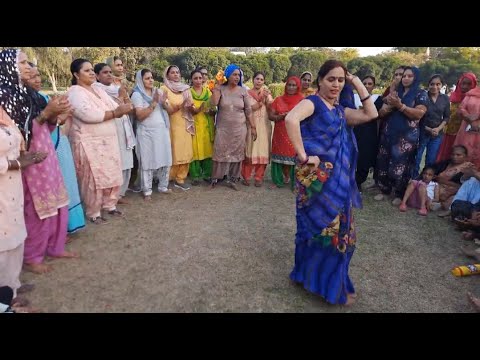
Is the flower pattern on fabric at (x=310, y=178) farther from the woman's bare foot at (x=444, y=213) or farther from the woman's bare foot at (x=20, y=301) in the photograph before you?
the woman's bare foot at (x=444, y=213)

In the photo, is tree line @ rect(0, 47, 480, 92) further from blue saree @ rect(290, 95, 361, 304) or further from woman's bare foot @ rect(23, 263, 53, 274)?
blue saree @ rect(290, 95, 361, 304)

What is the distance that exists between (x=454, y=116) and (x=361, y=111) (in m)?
3.70

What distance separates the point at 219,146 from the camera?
5.64m

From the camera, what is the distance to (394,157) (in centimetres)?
506

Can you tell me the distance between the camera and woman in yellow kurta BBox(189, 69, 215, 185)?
5656 millimetres

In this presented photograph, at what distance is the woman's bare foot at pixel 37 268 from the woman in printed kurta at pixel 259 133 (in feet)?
11.6

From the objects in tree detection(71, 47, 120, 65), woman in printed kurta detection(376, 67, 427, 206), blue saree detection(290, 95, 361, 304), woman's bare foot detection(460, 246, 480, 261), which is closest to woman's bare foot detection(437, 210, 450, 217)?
woman in printed kurta detection(376, 67, 427, 206)

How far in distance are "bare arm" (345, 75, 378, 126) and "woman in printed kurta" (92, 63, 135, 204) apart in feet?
10.2

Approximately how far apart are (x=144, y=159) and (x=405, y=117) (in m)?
3.85

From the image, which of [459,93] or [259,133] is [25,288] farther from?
[459,93]

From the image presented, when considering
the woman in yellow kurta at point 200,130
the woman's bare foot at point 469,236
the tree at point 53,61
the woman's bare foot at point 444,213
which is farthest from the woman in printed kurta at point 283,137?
the tree at point 53,61

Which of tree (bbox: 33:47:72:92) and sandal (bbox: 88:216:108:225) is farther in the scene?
tree (bbox: 33:47:72:92)

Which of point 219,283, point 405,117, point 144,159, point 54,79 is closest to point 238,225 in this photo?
point 219,283

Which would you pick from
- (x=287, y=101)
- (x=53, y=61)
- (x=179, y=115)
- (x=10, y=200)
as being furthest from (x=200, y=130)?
(x=53, y=61)
